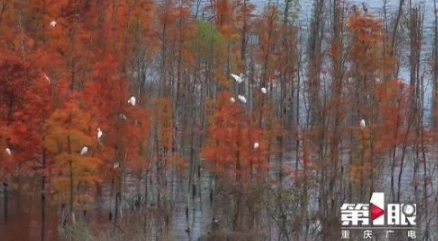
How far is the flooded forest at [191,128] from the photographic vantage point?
102 ft

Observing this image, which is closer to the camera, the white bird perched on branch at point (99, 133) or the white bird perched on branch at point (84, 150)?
the white bird perched on branch at point (84, 150)

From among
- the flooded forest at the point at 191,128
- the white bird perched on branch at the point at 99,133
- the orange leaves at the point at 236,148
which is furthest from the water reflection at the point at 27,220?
the orange leaves at the point at 236,148

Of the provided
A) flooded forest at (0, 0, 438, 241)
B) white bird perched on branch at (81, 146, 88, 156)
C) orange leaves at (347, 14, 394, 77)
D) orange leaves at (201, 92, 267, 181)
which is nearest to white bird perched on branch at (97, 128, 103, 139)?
flooded forest at (0, 0, 438, 241)

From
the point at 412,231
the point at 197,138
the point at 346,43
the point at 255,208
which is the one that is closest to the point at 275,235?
the point at 255,208

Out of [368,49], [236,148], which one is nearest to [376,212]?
[236,148]

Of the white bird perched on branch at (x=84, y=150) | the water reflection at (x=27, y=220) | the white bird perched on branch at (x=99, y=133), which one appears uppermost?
the white bird perched on branch at (x=99, y=133)

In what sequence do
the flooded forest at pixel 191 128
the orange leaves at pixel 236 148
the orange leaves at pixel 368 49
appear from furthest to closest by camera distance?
1. the orange leaves at pixel 368 49
2. the orange leaves at pixel 236 148
3. the flooded forest at pixel 191 128

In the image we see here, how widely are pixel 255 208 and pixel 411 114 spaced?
6.71 meters

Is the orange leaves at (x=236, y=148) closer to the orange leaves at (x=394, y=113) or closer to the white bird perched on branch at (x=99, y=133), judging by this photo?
the white bird perched on branch at (x=99, y=133)

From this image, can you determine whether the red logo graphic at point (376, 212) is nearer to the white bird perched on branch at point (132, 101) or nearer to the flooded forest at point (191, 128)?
the flooded forest at point (191, 128)

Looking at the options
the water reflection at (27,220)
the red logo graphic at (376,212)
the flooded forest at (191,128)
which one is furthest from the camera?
the water reflection at (27,220)

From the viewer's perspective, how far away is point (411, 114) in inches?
1337

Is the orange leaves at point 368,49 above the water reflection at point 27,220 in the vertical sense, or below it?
above

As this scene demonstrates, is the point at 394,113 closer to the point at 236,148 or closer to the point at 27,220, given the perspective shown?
the point at 236,148
